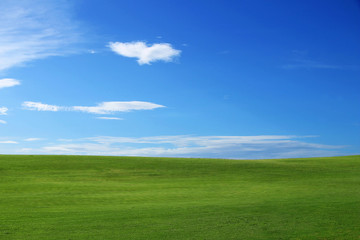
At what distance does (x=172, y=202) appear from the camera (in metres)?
17.2

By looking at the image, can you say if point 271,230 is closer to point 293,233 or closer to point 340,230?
point 293,233

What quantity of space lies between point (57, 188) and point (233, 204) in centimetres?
1190

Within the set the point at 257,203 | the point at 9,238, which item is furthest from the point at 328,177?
the point at 9,238

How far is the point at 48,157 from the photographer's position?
122 feet

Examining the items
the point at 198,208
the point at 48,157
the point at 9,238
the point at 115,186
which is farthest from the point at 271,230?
the point at 48,157

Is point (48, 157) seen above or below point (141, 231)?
above

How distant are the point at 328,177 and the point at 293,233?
1964 centimetres

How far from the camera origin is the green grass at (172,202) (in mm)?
12117

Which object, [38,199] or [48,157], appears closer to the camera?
[38,199]

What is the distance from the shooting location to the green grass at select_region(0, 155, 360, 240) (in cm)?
1212

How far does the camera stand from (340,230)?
492 inches

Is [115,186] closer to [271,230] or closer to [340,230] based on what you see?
[271,230]

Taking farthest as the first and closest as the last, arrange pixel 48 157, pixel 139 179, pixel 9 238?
pixel 48 157 → pixel 139 179 → pixel 9 238

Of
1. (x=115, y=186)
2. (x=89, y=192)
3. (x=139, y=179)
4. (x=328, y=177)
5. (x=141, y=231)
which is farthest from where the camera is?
(x=328, y=177)
